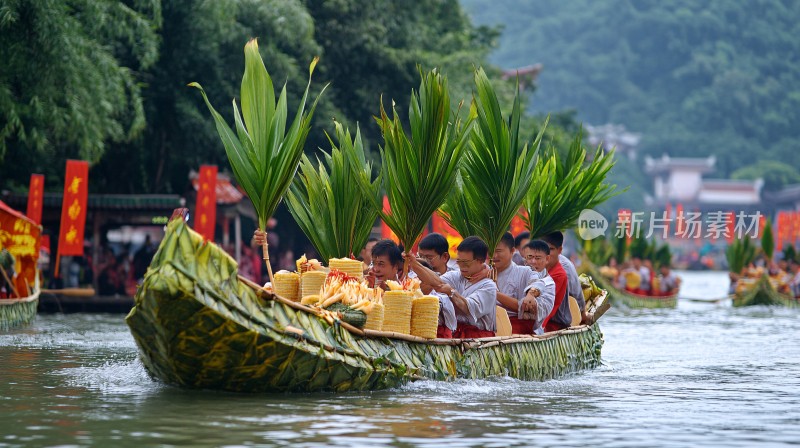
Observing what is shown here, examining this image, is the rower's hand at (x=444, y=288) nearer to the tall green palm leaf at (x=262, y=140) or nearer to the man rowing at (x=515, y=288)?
the man rowing at (x=515, y=288)

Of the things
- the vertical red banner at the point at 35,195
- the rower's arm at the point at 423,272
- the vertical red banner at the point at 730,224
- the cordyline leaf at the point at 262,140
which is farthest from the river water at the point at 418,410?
the vertical red banner at the point at 730,224

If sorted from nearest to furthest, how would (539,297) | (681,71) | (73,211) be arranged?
1. (539,297)
2. (73,211)
3. (681,71)

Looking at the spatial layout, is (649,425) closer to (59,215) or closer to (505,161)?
(505,161)

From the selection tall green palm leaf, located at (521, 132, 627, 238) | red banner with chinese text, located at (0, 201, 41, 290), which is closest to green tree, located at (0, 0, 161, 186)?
red banner with chinese text, located at (0, 201, 41, 290)

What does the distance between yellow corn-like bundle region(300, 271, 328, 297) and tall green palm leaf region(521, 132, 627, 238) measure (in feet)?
15.2

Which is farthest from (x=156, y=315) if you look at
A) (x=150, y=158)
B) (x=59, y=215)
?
(x=150, y=158)

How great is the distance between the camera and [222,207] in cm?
2356

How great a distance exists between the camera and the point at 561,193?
13.4m

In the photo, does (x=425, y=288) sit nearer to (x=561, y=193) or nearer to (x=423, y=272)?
(x=423, y=272)

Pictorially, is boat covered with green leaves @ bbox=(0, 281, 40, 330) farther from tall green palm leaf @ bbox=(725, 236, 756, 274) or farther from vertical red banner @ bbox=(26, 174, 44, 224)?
tall green palm leaf @ bbox=(725, 236, 756, 274)

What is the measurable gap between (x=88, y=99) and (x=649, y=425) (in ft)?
42.4

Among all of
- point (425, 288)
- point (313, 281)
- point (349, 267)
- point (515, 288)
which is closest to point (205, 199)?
point (515, 288)

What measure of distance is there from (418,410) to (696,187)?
72340 millimetres

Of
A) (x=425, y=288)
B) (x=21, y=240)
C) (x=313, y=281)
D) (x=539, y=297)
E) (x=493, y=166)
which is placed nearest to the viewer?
(x=313, y=281)
